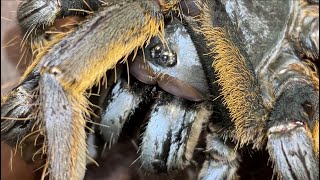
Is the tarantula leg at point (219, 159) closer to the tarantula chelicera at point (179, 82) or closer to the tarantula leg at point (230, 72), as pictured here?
the tarantula chelicera at point (179, 82)

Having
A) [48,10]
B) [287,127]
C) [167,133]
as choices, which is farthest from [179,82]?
[48,10]

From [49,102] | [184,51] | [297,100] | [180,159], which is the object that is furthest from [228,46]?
[49,102]

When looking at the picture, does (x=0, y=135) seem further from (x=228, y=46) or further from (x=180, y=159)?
(x=228, y=46)

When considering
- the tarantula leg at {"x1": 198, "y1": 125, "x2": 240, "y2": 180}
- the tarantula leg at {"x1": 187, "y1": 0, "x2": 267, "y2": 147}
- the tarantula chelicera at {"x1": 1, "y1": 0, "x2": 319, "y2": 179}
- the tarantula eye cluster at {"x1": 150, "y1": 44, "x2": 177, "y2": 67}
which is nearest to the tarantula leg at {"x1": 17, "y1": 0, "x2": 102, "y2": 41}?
the tarantula chelicera at {"x1": 1, "y1": 0, "x2": 319, "y2": 179}

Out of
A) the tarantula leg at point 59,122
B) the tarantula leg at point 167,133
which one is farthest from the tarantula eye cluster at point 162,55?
the tarantula leg at point 59,122

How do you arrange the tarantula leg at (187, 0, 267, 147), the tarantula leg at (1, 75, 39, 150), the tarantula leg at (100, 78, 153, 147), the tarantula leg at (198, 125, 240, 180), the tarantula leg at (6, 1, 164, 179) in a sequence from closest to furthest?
the tarantula leg at (6, 1, 164, 179) → the tarantula leg at (1, 75, 39, 150) → the tarantula leg at (187, 0, 267, 147) → the tarantula leg at (100, 78, 153, 147) → the tarantula leg at (198, 125, 240, 180)

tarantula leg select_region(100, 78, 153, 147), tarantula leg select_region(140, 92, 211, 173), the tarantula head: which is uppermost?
the tarantula head

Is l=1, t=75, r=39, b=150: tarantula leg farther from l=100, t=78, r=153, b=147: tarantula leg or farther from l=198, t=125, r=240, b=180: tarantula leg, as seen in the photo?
l=198, t=125, r=240, b=180: tarantula leg

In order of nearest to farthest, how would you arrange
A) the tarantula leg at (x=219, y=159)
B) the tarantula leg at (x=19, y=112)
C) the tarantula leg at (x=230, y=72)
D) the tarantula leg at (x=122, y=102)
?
1. the tarantula leg at (x=19, y=112)
2. the tarantula leg at (x=230, y=72)
3. the tarantula leg at (x=122, y=102)
4. the tarantula leg at (x=219, y=159)
